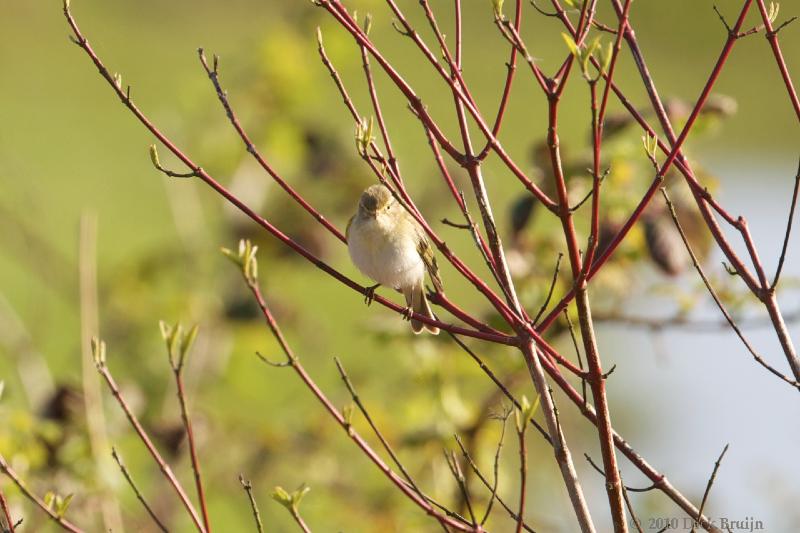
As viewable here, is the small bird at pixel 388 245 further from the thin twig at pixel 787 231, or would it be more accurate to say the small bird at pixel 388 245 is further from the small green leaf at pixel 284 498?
the small green leaf at pixel 284 498

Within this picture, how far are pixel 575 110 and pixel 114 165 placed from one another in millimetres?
7774

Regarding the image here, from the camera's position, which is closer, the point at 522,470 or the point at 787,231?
the point at 522,470

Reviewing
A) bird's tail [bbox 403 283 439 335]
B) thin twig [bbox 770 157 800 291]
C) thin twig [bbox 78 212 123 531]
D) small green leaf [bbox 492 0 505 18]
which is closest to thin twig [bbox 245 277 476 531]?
small green leaf [bbox 492 0 505 18]

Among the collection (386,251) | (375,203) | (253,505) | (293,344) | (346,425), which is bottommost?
(253,505)

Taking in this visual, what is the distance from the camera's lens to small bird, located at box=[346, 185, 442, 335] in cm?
316

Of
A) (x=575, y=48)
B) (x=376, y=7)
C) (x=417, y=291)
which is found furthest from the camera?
(x=376, y=7)

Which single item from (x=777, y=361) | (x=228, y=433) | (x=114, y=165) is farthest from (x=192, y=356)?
(x=114, y=165)

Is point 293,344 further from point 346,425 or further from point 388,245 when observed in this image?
point 346,425

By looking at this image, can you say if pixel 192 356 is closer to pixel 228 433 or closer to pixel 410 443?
pixel 228 433

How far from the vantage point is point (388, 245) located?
→ 124 inches

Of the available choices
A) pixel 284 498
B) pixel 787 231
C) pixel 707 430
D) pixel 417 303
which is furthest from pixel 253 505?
pixel 707 430

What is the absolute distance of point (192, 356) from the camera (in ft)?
16.9

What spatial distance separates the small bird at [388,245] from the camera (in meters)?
3.16

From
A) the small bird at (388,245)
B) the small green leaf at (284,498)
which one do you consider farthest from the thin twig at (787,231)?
the small bird at (388,245)
